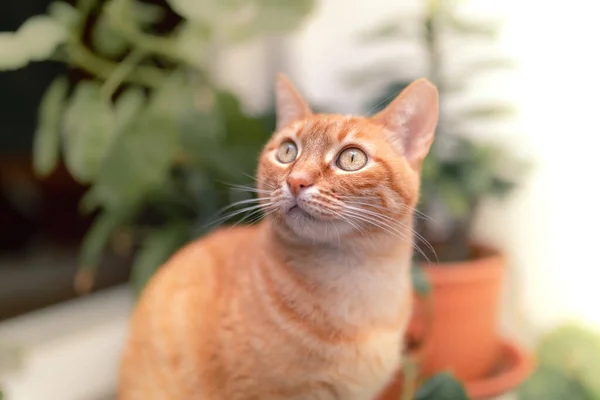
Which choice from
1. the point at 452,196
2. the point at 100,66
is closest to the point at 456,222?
the point at 452,196

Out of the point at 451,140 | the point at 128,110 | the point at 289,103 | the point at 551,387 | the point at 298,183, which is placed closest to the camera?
the point at 298,183

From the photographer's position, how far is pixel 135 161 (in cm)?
91

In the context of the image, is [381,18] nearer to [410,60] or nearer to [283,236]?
[410,60]

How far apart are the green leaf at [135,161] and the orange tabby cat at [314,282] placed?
253 mm

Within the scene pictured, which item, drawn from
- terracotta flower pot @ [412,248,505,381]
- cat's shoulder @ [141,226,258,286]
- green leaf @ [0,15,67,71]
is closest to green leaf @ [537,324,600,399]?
terracotta flower pot @ [412,248,505,381]

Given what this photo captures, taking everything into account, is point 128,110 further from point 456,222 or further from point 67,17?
point 456,222

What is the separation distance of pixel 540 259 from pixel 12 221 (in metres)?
1.20

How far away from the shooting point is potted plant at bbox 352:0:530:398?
1010 mm

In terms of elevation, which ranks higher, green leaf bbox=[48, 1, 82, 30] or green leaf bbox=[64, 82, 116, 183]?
green leaf bbox=[48, 1, 82, 30]

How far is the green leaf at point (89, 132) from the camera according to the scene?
3.13ft

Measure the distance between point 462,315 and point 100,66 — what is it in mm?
862

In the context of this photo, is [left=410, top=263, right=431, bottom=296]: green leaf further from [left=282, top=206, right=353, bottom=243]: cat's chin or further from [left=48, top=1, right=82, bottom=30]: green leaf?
[left=48, top=1, right=82, bottom=30]: green leaf

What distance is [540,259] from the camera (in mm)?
1146

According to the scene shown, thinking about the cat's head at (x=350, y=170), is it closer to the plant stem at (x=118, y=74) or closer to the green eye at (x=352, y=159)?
the green eye at (x=352, y=159)
